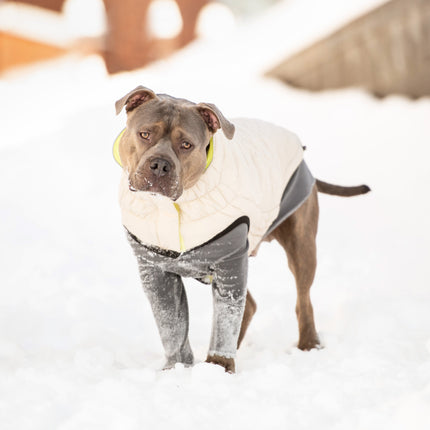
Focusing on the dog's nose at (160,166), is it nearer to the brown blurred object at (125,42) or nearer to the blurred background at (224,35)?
the blurred background at (224,35)

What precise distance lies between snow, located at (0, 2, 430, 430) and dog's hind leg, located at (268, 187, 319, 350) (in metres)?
0.11

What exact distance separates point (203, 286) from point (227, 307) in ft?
6.19

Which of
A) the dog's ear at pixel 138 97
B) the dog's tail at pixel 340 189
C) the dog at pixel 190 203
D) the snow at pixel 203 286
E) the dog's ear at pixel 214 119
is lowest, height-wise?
the snow at pixel 203 286

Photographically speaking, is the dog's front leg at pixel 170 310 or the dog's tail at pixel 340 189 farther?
the dog's tail at pixel 340 189

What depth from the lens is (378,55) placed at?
8.34m

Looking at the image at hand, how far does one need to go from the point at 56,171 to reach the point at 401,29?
4.19 metres

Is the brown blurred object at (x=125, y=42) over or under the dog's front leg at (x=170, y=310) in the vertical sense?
under

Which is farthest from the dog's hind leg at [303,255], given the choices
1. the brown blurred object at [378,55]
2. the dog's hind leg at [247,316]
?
the brown blurred object at [378,55]

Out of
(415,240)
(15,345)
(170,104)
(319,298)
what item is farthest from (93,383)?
(415,240)

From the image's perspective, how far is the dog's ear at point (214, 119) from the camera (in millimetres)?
3045

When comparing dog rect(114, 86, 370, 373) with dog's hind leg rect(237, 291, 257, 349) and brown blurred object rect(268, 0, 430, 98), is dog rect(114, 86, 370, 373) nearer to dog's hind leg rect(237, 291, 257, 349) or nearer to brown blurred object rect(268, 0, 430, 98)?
dog's hind leg rect(237, 291, 257, 349)

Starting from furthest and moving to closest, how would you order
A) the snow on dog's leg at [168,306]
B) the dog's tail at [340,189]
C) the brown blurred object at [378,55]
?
the brown blurred object at [378,55] < the dog's tail at [340,189] < the snow on dog's leg at [168,306]

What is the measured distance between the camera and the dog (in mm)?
3002

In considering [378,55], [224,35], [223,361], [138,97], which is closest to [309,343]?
[223,361]
